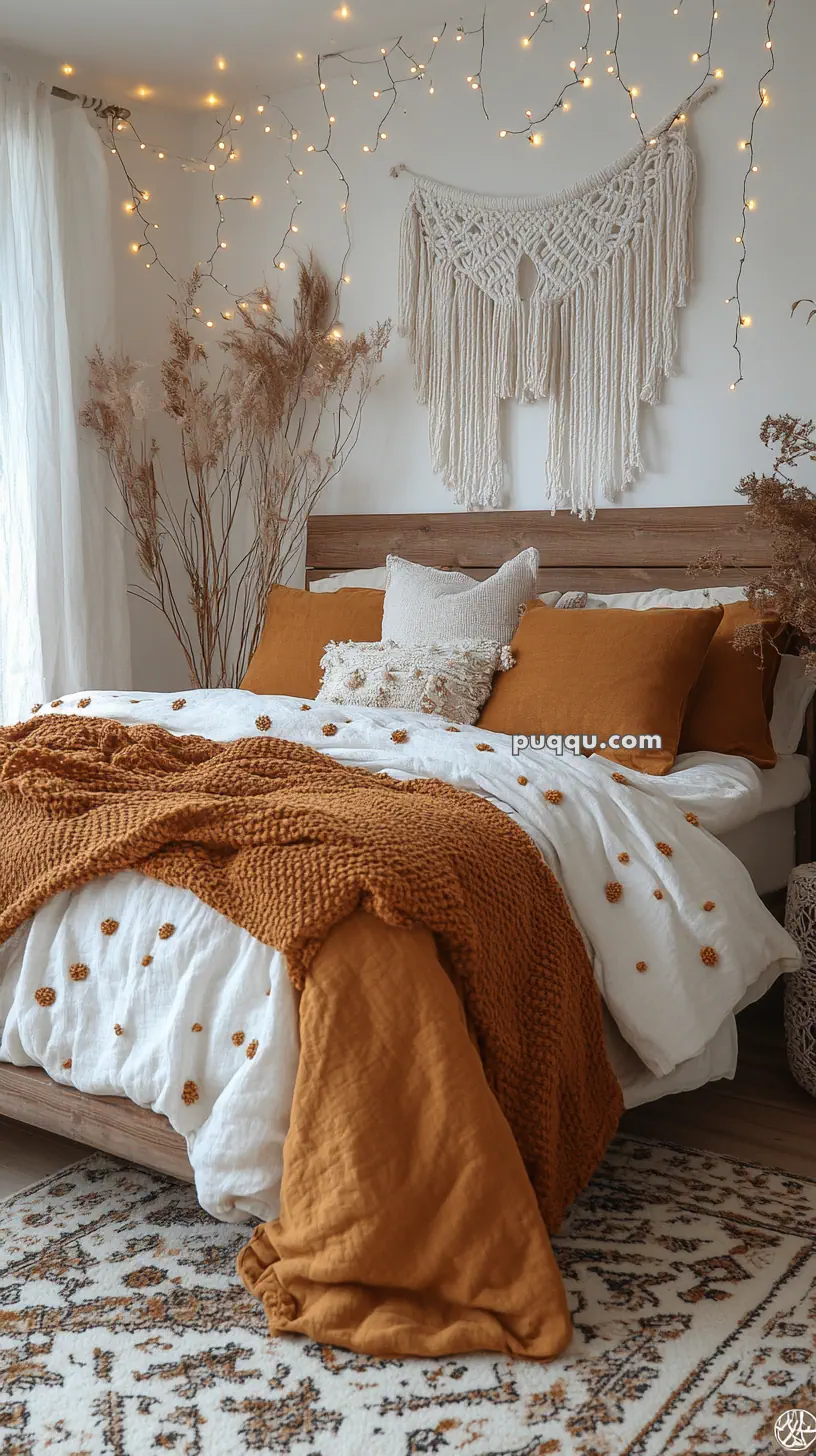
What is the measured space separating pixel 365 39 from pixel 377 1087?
3320 mm

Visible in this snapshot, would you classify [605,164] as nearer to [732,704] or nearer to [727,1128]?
[732,704]

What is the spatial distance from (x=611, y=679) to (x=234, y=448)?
2.08 m

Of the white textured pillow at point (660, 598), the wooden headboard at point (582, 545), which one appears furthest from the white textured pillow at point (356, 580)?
the white textured pillow at point (660, 598)

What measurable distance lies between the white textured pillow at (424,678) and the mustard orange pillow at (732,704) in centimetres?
44

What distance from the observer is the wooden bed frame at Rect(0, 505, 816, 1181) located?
10.4 feet

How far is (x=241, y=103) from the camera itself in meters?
4.20

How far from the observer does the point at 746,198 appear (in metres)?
3.17

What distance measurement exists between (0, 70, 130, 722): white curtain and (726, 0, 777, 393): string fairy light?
2.00 meters

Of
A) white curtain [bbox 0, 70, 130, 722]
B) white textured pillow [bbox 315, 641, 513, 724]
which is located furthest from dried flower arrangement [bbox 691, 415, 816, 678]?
white curtain [bbox 0, 70, 130, 722]

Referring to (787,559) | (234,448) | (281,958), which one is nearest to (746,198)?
(787,559)

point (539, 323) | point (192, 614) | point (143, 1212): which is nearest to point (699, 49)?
point (539, 323)

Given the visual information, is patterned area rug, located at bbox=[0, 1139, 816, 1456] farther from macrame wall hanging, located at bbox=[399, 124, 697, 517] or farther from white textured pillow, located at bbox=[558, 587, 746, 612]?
macrame wall hanging, located at bbox=[399, 124, 697, 517]

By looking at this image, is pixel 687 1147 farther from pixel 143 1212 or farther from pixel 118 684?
pixel 118 684

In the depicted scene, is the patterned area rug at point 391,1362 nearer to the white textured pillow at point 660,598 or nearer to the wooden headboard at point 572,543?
the white textured pillow at point 660,598
